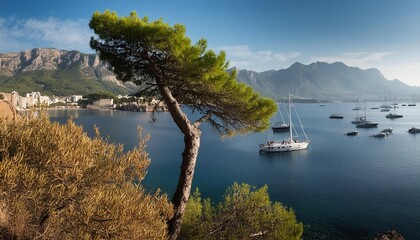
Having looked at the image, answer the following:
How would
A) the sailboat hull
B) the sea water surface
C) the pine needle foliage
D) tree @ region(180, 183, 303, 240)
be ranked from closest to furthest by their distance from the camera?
the pine needle foliage, tree @ region(180, 183, 303, 240), the sea water surface, the sailboat hull

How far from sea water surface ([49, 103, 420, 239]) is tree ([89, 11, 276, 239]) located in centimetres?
2010

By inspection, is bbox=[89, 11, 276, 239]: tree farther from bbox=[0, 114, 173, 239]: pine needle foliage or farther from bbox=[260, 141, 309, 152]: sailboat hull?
bbox=[260, 141, 309, 152]: sailboat hull

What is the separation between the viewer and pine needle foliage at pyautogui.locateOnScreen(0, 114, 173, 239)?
4668 mm

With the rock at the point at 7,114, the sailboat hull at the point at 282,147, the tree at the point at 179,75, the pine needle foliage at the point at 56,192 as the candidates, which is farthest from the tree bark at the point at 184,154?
the sailboat hull at the point at 282,147

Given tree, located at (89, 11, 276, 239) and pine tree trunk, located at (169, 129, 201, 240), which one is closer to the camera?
tree, located at (89, 11, 276, 239)

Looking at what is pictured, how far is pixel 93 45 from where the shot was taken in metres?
9.82

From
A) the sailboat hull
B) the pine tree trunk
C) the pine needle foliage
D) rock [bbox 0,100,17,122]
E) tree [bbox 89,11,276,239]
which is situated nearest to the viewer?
the pine needle foliage

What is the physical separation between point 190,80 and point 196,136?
7.03 ft

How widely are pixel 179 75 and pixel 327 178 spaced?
40100mm

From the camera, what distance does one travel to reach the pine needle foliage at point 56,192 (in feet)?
15.3

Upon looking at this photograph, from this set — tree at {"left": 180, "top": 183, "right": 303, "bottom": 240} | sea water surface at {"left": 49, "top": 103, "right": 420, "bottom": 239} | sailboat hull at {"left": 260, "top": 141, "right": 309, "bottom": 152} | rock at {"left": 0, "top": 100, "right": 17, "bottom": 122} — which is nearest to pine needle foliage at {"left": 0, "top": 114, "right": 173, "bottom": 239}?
rock at {"left": 0, "top": 100, "right": 17, "bottom": 122}

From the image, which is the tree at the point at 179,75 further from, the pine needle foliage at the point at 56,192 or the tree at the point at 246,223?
the pine needle foliage at the point at 56,192

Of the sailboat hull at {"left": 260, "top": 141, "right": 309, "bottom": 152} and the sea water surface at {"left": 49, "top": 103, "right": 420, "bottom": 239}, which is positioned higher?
the sailboat hull at {"left": 260, "top": 141, "right": 309, "bottom": 152}

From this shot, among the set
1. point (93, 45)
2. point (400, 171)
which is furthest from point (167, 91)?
point (400, 171)
